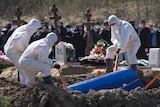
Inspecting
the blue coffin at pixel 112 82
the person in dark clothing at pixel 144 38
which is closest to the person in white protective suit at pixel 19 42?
the blue coffin at pixel 112 82

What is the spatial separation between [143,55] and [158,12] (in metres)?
12.6

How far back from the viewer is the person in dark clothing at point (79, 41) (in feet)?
68.9

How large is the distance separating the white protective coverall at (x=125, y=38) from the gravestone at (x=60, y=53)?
448 centimetres

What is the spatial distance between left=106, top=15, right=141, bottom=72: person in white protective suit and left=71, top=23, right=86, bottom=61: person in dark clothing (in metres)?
5.53

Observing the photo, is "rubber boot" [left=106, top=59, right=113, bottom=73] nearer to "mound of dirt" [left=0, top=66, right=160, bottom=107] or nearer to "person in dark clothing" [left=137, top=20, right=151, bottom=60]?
"mound of dirt" [left=0, top=66, right=160, bottom=107]

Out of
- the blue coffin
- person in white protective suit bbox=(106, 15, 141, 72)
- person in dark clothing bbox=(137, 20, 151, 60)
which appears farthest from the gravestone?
the blue coffin

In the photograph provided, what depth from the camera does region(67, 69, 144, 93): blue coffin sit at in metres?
13.2

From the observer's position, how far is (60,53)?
20.0m

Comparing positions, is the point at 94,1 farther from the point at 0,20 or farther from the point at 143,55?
the point at 143,55

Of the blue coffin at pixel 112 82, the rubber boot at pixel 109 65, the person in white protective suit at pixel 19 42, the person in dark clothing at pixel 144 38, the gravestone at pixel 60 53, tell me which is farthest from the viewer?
the person in dark clothing at pixel 144 38

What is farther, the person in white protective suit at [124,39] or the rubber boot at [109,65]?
the rubber boot at [109,65]

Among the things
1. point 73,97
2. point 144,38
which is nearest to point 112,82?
point 73,97

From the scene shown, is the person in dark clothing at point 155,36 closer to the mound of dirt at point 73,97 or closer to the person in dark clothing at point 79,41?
the person in dark clothing at point 79,41

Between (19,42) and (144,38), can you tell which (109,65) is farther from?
(144,38)
